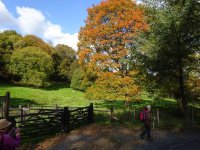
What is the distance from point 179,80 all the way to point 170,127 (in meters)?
4.26

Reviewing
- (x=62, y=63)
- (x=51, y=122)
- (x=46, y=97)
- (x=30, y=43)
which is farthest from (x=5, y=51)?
(x=51, y=122)

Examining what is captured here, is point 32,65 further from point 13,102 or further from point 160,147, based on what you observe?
point 160,147

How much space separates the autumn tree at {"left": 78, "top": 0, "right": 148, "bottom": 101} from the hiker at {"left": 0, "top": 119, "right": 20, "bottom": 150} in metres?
23.8

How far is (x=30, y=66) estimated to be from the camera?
70875mm

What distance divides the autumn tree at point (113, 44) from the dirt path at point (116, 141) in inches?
363

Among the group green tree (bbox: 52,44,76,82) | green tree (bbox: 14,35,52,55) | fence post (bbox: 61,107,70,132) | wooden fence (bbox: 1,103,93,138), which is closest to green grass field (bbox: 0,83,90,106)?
green tree (bbox: 14,35,52,55)

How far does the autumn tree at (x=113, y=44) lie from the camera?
105 ft

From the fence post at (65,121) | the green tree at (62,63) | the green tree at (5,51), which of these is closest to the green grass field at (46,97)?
the green tree at (5,51)

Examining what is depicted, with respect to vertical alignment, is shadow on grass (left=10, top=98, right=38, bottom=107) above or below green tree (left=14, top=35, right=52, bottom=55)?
below

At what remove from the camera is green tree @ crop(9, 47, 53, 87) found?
6919cm

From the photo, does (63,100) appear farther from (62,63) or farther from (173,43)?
(173,43)

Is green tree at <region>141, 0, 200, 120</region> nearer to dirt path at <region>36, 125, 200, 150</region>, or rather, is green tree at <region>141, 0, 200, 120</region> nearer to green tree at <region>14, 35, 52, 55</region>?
dirt path at <region>36, 125, 200, 150</region>

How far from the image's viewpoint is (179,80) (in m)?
26.8

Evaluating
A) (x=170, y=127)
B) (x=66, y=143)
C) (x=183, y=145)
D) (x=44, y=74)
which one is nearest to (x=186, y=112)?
(x=170, y=127)
